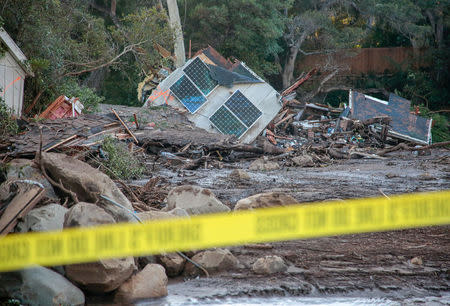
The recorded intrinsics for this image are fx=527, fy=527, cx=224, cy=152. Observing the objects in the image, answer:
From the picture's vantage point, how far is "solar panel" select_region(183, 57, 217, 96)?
2189 centimetres

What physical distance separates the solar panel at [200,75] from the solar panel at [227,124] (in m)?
1.12

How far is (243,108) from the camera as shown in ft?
71.6

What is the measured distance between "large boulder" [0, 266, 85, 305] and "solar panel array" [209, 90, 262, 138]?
55.0 ft

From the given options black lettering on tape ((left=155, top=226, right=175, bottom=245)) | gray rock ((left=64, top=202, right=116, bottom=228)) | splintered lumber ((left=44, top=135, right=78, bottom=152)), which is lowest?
black lettering on tape ((left=155, top=226, right=175, bottom=245))

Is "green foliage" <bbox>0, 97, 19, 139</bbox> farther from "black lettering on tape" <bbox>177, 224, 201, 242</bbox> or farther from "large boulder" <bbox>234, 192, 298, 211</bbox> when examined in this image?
"black lettering on tape" <bbox>177, 224, 201, 242</bbox>

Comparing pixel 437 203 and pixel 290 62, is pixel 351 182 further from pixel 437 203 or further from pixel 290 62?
pixel 290 62

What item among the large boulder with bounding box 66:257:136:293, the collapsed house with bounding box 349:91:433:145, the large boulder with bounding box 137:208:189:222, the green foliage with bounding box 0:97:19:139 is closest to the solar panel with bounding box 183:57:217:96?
the collapsed house with bounding box 349:91:433:145

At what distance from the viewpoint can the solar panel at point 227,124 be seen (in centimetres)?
2141

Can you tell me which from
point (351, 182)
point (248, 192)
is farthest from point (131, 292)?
point (351, 182)

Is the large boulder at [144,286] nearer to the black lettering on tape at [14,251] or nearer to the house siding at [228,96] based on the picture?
the black lettering on tape at [14,251]

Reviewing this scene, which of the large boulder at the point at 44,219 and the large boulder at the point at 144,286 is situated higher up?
the large boulder at the point at 44,219

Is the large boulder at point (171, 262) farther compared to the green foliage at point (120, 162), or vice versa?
the green foliage at point (120, 162)

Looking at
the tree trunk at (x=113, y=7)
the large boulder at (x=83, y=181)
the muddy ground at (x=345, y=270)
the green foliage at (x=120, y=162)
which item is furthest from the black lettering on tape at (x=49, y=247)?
the tree trunk at (x=113, y=7)

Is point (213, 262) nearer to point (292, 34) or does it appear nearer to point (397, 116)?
point (397, 116)
